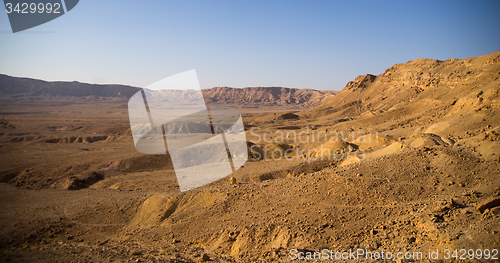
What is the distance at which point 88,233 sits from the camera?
8.76 meters

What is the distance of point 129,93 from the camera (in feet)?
474

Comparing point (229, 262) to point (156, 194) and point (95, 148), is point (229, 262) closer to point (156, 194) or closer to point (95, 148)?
point (156, 194)

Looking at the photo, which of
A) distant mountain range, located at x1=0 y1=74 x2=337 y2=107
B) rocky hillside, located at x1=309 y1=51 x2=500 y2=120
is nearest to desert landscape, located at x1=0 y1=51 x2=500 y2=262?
rocky hillside, located at x1=309 y1=51 x2=500 y2=120

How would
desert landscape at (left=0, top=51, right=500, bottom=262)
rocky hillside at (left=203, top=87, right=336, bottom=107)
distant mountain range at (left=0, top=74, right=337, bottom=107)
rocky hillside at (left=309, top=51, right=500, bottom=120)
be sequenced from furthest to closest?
1. rocky hillside at (left=203, top=87, right=336, bottom=107)
2. distant mountain range at (left=0, top=74, right=337, bottom=107)
3. rocky hillside at (left=309, top=51, right=500, bottom=120)
4. desert landscape at (left=0, top=51, right=500, bottom=262)

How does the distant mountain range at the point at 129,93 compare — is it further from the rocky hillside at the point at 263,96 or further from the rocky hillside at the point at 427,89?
the rocky hillside at the point at 427,89

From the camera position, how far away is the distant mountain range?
4599 inches

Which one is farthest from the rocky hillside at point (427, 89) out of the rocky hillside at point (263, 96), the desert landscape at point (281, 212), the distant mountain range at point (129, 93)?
the rocky hillside at point (263, 96)

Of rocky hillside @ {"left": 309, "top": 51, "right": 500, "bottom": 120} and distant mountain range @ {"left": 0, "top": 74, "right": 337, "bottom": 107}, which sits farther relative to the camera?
distant mountain range @ {"left": 0, "top": 74, "right": 337, "bottom": 107}

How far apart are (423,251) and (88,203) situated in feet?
36.5

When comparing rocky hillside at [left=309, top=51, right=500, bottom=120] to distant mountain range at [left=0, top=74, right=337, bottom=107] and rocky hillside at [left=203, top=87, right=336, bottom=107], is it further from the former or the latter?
rocky hillside at [left=203, top=87, right=336, bottom=107]

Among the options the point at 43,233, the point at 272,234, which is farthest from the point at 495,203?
the point at 43,233

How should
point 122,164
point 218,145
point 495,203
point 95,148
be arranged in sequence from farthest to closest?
point 95,148
point 218,145
point 122,164
point 495,203

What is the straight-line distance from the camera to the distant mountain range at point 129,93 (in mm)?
116812

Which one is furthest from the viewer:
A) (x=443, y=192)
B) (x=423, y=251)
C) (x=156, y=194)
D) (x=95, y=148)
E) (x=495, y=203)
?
(x=95, y=148)
